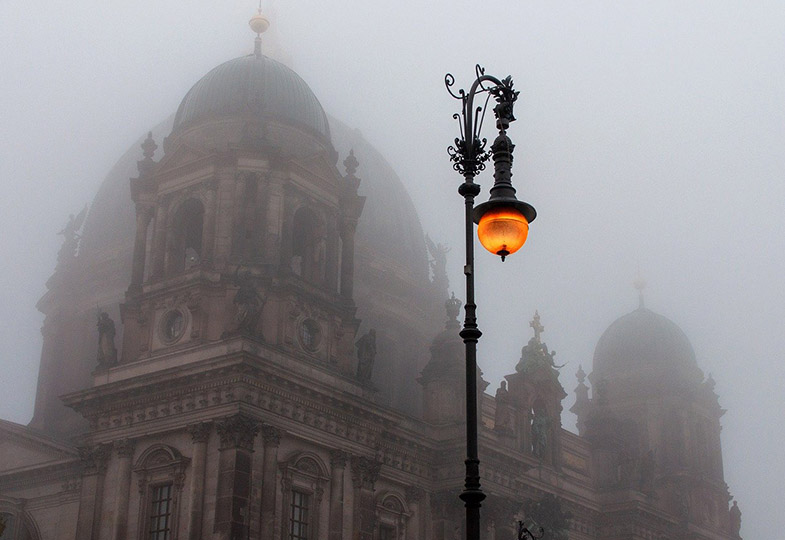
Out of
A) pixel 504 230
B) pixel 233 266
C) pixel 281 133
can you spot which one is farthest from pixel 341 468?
pixel 504 230

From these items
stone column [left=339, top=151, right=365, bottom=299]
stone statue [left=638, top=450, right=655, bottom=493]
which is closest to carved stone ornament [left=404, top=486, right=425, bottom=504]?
stone column [left=339, top=151, right=365, bottom=299]

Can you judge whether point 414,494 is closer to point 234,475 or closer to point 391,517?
point 391,517

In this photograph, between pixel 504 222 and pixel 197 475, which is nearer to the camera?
pixel 504 222

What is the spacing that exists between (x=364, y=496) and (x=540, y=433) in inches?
556

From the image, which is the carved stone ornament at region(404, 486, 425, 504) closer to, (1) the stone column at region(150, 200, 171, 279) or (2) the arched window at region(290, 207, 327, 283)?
(2) the arched window at region(290, 207, 327, 283)

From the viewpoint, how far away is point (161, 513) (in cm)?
4156

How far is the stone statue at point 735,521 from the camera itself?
234ft

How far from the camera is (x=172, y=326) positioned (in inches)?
1748

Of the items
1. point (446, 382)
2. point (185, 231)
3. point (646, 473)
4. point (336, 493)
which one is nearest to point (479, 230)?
point (336, 493)

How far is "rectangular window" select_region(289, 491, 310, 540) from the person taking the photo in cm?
4222

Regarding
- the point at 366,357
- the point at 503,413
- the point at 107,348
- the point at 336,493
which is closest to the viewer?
the point at 336,493

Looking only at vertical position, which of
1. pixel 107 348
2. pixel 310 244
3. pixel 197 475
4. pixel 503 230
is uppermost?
pixel 310 244

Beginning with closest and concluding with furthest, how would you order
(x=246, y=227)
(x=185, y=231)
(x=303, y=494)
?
(x=303, y=494) → (x=246, y=227) → (x=185, y=231)

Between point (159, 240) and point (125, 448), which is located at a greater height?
point (159, 240)
